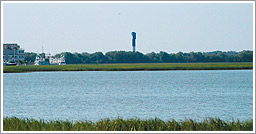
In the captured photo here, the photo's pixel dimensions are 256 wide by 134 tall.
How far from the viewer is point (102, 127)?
44.6 feet

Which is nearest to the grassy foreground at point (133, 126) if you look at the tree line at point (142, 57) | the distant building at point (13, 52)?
the tree line at point (142, 57)

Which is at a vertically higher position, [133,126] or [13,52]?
Result: [13,52]

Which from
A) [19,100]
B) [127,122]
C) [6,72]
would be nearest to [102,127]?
[127,122]

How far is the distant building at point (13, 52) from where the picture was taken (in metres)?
86.8

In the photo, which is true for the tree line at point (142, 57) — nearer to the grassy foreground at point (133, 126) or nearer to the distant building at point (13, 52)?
the distant building at point (13, 52)

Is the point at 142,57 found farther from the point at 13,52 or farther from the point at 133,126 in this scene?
the point at 133,126

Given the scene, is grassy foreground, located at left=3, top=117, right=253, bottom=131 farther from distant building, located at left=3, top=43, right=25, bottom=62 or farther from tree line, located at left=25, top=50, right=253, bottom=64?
distant building, located at left=3, top=43, right=25, bottom=62

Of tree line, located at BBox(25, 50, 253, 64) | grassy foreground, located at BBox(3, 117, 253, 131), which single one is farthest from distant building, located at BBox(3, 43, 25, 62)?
grassy foreground, located at BBox(3, 117, 253, 131)

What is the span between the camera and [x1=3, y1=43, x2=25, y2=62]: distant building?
86.8 m

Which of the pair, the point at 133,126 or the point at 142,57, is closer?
the point at 133,126

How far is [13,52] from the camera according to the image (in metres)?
88.6

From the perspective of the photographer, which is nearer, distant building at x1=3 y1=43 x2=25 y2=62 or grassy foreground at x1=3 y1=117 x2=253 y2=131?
grassy foreground at x1=3 y1=117 x2=253 y2=131

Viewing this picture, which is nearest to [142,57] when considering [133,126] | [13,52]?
[13,52]

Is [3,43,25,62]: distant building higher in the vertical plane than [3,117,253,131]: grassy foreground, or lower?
higher
